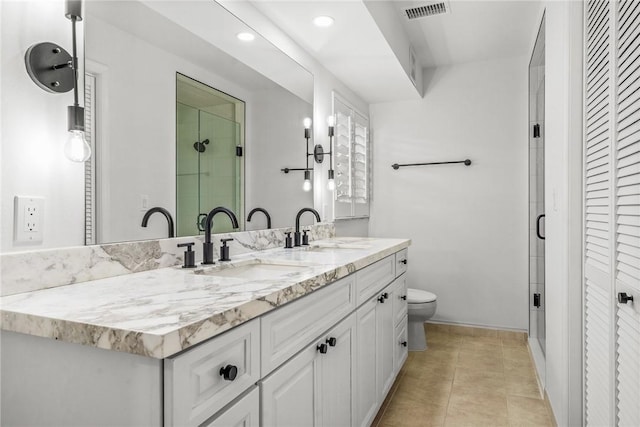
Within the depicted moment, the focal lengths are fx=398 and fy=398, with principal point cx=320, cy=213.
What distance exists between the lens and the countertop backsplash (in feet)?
3.31

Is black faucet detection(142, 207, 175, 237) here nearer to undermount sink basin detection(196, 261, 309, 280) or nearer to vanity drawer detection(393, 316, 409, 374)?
undermount sink basin detection(196, 261, 309, 280)

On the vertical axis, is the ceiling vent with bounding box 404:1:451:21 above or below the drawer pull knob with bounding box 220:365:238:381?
above

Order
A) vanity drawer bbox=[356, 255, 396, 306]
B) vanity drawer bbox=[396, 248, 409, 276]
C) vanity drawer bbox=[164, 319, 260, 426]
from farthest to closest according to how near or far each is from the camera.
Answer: vanity drawer bbox=[396, 248, 409, 276] → vanity drawer bbox=[356, 255, 396, 306] → vanity drawer bbox=[164, 319, 260, 426]

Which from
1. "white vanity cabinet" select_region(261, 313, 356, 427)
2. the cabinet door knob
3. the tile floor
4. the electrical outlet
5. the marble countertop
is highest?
the electrical outlet

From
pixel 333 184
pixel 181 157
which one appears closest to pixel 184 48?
pixel 181 157

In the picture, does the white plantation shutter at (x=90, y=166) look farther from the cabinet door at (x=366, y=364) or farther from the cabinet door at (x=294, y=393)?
the cabinet door at (x=366, y=364)

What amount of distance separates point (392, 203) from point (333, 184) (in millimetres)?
1149

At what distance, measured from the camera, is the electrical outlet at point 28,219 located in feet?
3.40

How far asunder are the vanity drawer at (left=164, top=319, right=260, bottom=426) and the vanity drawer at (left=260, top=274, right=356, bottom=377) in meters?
0.05

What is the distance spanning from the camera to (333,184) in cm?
287

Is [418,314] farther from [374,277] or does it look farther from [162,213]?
[162,213]

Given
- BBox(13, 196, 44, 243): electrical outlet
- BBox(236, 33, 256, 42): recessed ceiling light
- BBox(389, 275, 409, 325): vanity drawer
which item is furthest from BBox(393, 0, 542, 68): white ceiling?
BBox(13, 196, 44, 243): electrical outlet

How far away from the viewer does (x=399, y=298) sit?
251 cm

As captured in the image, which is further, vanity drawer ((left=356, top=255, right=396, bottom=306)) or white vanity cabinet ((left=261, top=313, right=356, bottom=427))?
vanity drawer ((left=356, top=255, right=396, bottom=306))
